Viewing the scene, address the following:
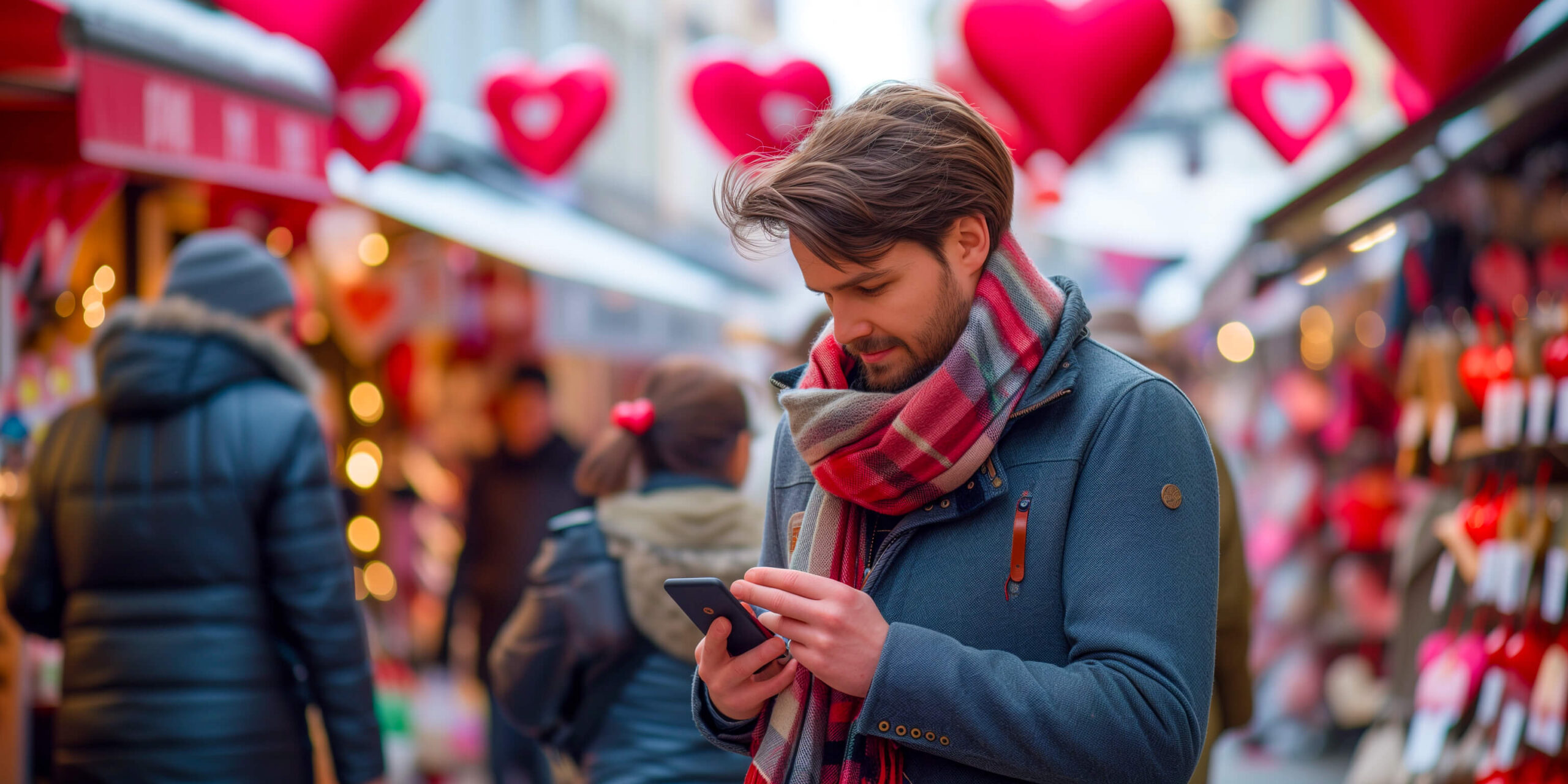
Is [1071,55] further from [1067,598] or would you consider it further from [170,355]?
[1067,598]

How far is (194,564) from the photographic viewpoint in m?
2.71

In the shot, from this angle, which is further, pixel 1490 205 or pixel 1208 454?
pixel 1490 205

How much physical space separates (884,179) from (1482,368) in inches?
131

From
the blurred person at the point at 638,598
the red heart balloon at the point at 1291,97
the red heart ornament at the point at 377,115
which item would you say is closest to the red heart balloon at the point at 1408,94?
the red heart balloon at the point at 1291,97

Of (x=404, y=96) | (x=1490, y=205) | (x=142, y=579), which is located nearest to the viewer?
(x=142, y=579)

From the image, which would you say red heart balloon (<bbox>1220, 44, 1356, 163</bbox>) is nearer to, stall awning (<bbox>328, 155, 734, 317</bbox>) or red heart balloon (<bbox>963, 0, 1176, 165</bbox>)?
red heart balloon (<bbox>963, 0, 1176, 165</bbox>)

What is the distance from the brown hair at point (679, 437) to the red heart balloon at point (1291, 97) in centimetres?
421

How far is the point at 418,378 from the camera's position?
299 inches

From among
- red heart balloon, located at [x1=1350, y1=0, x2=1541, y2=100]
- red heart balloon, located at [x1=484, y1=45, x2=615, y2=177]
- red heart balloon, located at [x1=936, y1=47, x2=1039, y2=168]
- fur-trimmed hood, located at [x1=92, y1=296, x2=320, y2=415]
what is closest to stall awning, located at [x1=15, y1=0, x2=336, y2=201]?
fur-trimmed hood, located at [x1=92, y1=296, x2=320, y2=415]

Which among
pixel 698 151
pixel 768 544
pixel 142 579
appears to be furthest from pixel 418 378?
pixel 698 151

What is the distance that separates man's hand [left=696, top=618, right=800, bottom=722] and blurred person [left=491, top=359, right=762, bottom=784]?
3.29 feet

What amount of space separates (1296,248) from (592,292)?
4.06m

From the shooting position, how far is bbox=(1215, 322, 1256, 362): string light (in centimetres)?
1118

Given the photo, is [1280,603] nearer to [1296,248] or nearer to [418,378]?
[1296,248]
